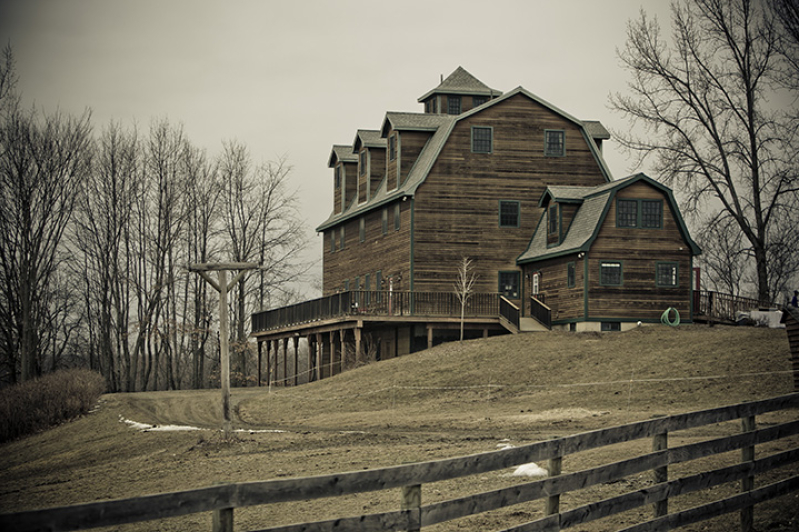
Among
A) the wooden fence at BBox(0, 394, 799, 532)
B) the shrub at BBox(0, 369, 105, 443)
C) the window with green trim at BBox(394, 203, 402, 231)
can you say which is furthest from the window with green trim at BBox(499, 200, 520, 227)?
the wooden fence at BBox(0, 394, 799, 532)

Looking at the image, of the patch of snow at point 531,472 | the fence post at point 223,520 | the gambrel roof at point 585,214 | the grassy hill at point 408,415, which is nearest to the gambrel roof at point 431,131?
the gambrel roof at point 585,214

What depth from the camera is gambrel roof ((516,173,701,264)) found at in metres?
35.3

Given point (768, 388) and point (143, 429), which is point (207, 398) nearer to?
point (143, 429)

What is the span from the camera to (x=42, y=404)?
31.8 meters

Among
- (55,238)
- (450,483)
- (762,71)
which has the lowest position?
(450,483)

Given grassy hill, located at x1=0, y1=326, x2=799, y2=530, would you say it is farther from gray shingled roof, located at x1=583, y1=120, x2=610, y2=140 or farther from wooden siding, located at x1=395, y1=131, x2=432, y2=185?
gray shingled roof, located at x1=583, y1=120, x2=610, y2=140

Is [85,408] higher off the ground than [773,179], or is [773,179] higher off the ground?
[773,179]

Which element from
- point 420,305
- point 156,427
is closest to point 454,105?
point 420,305

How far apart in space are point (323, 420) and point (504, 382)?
638 cm

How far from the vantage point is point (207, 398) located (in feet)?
125

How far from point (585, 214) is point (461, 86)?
1508cm

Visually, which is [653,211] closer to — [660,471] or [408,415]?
[408,415]

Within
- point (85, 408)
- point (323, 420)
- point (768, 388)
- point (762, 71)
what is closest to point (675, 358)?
point (768, 388)

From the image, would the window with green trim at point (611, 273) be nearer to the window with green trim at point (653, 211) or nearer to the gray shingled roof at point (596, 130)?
the window with green trim at point (653, 211)
